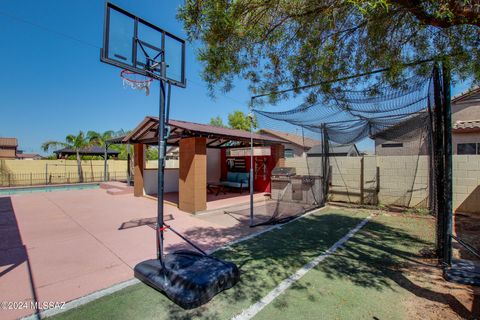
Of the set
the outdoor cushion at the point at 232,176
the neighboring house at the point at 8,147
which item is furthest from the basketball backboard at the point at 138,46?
the neighboring house at the point at 8,147

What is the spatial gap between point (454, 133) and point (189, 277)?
10033 millimetres

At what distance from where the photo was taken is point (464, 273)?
9.37 ft

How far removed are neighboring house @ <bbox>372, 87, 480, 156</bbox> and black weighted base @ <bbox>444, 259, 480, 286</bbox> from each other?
10.4 ft

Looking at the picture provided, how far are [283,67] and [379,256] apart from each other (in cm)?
371

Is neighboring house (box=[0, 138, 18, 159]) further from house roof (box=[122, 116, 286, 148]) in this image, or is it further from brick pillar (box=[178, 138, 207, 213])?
brick pillar (box=[178, 138, 207, 213])

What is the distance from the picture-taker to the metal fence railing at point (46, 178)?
46.7 feet

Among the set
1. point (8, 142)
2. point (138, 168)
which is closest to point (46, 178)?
point (138, 168)

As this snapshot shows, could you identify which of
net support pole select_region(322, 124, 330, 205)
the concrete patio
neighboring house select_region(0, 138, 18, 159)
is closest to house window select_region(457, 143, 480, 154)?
net support pole select_region(322, 124, 330, 205)

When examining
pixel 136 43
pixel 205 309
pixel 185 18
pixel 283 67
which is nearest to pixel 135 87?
pixel 136 43

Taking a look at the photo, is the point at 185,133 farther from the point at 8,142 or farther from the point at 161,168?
the point at 8,142

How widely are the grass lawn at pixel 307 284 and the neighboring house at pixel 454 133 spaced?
2.37 m

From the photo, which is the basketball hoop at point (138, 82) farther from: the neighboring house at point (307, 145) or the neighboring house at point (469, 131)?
the neighboring house at point (469, 131)

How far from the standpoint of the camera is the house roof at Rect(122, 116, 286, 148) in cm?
713

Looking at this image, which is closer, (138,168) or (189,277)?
(189,277)
